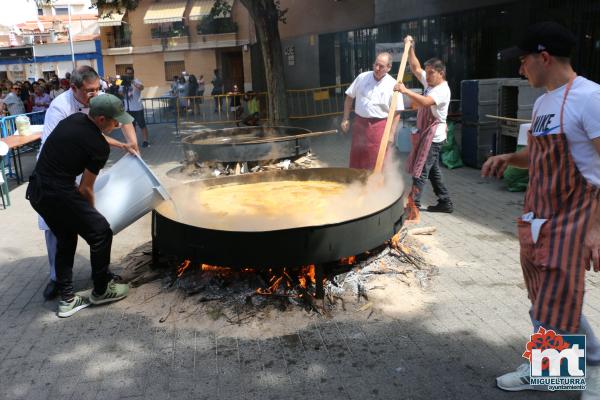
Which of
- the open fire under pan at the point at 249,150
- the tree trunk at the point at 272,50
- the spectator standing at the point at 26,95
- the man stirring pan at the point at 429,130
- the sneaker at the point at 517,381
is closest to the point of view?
the sneaker at the point at 517,381

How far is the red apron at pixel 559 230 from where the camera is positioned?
248cm

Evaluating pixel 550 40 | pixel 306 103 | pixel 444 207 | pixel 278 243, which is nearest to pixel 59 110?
pixel 278 243

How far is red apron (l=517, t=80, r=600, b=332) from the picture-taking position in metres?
2.48

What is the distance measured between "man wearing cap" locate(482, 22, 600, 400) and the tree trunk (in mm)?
10742

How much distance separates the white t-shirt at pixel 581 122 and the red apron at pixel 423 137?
3788 mm

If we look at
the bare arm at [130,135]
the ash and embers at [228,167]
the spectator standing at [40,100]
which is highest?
the spectator standing at [40,100]

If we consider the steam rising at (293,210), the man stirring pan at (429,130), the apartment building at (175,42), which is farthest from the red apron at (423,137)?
the apartment building at (175,42)

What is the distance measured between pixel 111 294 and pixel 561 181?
3572mm

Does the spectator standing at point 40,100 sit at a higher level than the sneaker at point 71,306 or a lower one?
higher

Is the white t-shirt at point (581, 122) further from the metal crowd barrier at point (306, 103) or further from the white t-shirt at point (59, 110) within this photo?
the metal crowd barrier at point (306, 103)

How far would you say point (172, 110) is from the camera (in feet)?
66.5

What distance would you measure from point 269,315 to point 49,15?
66.4 m

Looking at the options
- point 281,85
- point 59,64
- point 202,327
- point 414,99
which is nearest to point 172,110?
point 281,85

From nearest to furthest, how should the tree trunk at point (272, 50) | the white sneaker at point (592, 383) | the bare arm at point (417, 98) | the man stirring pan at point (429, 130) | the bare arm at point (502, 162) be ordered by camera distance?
the white sneaker at point (592, 383) → the bare arm at point (502, 162) → the bare arm at point (417, 98) → the man stirring pan at point (429, 130) → the tree trunk at point (272, 50)
